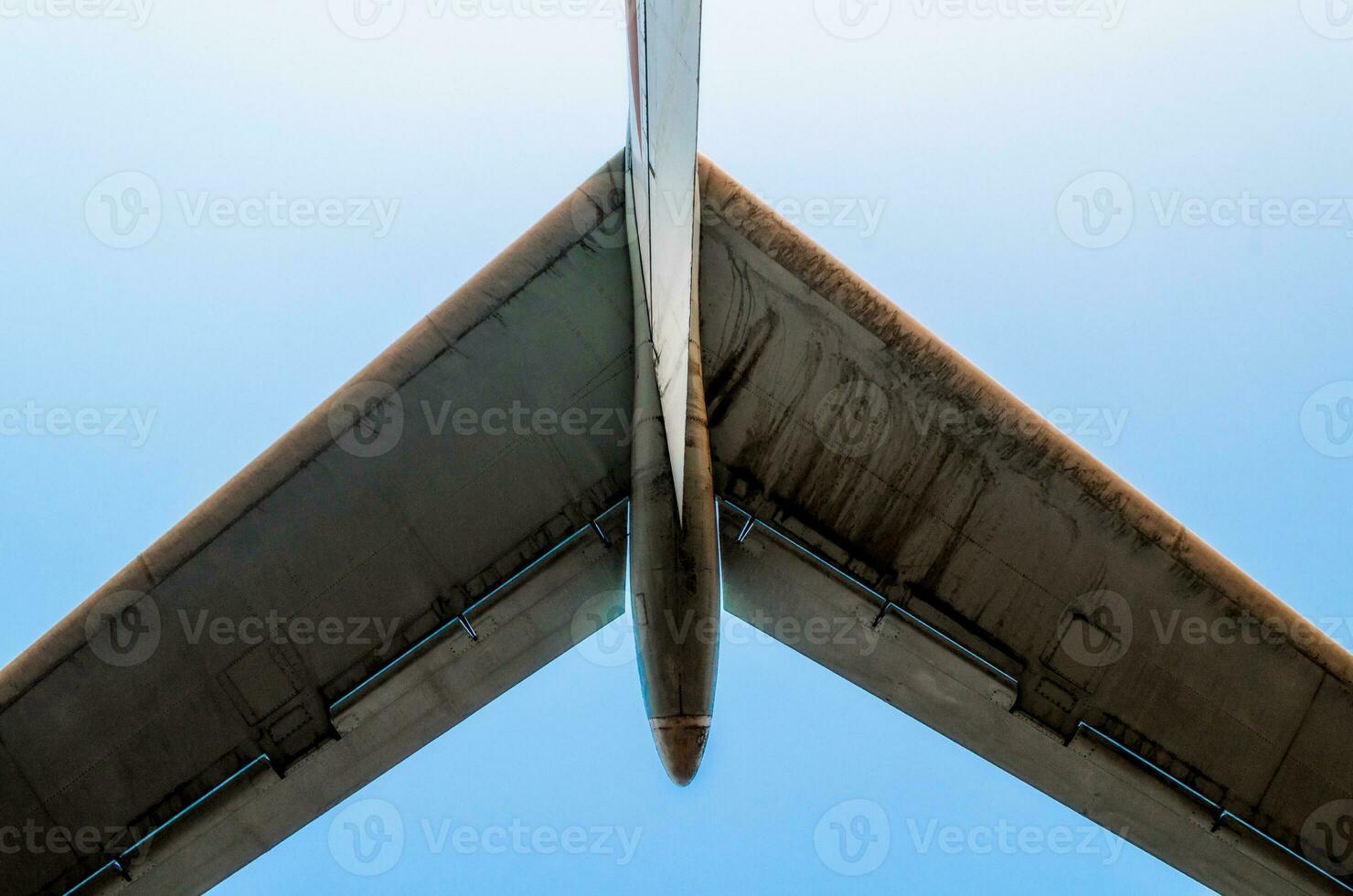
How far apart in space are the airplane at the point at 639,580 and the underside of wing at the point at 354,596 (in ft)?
0.06

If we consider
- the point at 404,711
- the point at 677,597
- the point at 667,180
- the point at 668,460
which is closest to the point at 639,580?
the point at 677,597

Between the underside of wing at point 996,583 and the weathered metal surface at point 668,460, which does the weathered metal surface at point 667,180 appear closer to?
the weathered metal surface at point 668,460

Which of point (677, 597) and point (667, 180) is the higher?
point (667, 180)

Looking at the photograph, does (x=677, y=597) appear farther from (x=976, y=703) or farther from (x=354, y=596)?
(x=976, y=703)

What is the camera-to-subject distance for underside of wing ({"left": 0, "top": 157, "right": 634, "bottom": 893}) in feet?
21.9

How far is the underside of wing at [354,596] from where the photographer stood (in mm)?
6672

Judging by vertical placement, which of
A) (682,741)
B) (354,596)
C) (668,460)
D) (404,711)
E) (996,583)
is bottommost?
(404,711)

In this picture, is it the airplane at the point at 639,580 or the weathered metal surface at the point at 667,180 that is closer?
the weathered metal surface at the point at 667,180

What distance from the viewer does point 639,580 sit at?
6484mm

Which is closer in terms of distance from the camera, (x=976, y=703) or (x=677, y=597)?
(x=677, y=597)

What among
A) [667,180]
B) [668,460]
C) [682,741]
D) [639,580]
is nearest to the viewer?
[667,180]

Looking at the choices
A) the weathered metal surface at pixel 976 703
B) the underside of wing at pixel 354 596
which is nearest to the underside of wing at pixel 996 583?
the weathered metal surface at pixel 976 703

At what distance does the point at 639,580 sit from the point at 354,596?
6.47ft

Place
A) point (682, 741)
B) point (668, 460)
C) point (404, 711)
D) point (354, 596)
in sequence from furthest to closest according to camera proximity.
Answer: point (404, 711) < point (354, 596) < point (668, 460) < point (682, 741)
